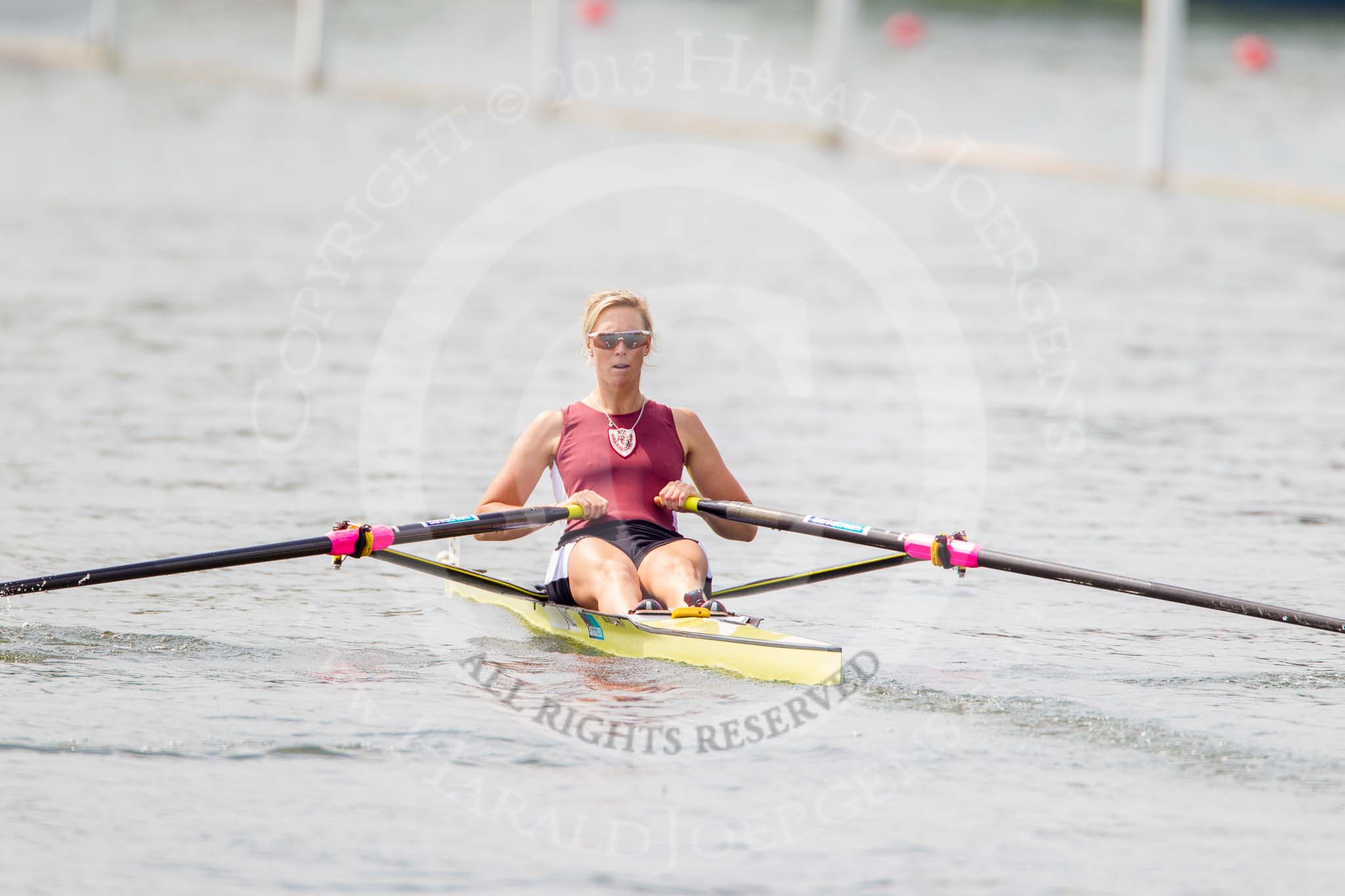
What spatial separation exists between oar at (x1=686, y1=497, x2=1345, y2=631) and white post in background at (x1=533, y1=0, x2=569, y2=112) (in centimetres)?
2827

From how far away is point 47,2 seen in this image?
51406mm

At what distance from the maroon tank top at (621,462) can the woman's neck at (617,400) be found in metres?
0.03

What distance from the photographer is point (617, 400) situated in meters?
9.61

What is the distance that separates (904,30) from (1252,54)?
419 inches

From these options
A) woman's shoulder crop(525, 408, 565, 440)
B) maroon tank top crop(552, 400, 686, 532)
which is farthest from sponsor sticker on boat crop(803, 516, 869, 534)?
woman's shoulder crop(525, 408, 565, 440)

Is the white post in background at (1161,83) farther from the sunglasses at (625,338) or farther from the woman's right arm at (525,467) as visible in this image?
the woman's right arm at (525,467)

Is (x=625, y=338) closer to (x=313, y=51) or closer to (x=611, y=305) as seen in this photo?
(x=611, y=305)

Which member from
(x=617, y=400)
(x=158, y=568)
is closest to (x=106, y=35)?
(x=617, y=400)

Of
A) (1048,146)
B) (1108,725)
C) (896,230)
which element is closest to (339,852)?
(1108,725)

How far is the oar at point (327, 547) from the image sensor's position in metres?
8.88

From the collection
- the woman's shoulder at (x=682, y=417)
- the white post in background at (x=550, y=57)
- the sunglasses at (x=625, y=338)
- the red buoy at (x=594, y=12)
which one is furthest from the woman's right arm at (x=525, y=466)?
the red buoy at (x=594, y=12)

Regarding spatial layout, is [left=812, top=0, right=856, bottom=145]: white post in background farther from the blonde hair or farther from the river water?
the blonde hair

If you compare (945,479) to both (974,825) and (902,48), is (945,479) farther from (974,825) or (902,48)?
(902,48)

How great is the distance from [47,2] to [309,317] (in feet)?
118
